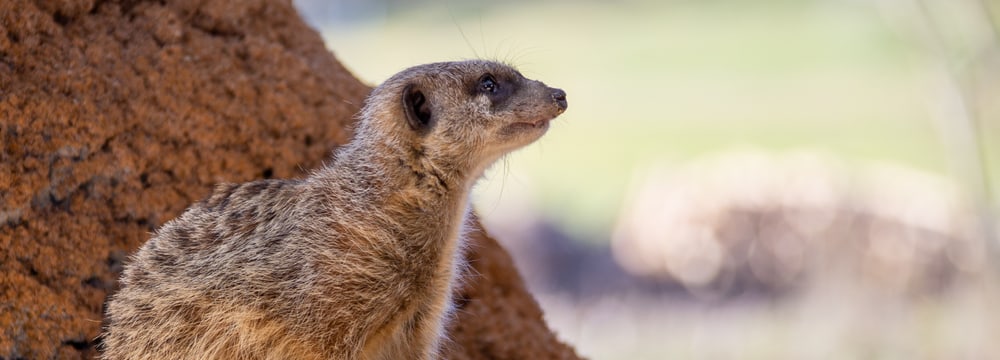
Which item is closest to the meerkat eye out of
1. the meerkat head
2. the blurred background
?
the meerkat head

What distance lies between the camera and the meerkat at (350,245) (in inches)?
138

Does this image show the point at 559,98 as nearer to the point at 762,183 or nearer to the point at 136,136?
the point at 136,136

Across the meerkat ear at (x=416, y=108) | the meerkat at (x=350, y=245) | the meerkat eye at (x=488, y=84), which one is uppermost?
the meerkat eye at (x=488, y=84)

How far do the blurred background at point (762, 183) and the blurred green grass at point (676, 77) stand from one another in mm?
42

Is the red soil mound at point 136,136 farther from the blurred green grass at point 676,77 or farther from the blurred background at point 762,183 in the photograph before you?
the blurred green grass at point 676,77

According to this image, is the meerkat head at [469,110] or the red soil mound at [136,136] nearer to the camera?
the red soil mound at [136,136]

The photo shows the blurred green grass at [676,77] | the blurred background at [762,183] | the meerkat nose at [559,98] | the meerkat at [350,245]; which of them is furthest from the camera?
the blurred green grass at [676,77]

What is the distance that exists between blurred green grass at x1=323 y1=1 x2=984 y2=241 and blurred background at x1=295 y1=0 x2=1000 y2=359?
42mm

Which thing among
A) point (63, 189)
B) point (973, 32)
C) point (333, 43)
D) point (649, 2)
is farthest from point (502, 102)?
point (649, 2)

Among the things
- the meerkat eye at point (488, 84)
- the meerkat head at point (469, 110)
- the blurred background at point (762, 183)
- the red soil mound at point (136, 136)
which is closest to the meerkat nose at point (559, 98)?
the meerkat head at point (469, 110)

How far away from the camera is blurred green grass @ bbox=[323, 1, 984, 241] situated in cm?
1460

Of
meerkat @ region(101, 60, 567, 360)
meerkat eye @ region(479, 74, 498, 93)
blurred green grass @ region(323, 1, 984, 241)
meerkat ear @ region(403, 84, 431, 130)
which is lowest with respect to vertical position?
meerkat @ region(101, 60, 567, 360)

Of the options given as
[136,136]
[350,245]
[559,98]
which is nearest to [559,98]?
[559,98]

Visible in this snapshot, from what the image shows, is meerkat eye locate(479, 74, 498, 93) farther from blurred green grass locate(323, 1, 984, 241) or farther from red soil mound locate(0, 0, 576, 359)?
blurred green grass locate(323, 1, 984, 241)
